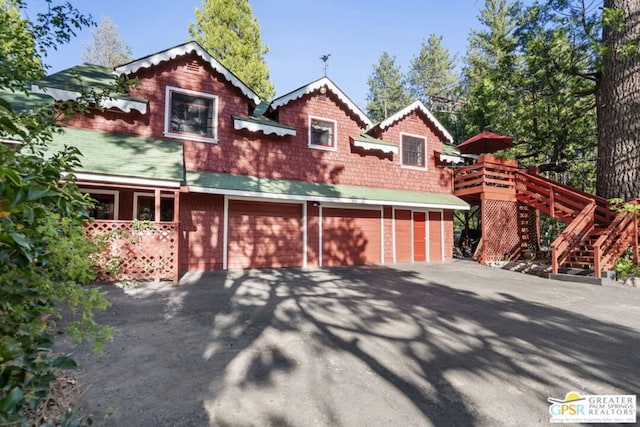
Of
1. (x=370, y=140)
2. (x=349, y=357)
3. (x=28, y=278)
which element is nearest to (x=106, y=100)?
(x=370, y=140)

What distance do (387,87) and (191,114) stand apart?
128ft

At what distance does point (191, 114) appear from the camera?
425 inches

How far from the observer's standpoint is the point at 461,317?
18.8 feet

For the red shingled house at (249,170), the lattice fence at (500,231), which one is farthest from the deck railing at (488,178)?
the red shingled house at (249,170)

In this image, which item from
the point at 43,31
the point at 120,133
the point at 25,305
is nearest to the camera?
the point at 25,305

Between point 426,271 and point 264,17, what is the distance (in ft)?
76.6

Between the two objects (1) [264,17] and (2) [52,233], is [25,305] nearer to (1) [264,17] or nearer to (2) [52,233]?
(2) [52,233]

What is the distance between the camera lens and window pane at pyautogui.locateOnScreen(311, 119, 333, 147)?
1293 cm

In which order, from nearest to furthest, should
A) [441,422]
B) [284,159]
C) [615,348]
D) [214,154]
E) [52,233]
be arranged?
[52,233]
[441,422]
[615,348]
[214,154]
[284,159]

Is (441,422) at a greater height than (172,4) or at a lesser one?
lesser

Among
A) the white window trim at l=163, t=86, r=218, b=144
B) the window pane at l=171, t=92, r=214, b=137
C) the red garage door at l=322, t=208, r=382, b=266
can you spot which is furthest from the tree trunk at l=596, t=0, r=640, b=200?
the window pane at l=171, t=92, r=214, b=137

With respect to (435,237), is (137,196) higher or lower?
higher

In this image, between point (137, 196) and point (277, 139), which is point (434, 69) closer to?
point (277, 139)

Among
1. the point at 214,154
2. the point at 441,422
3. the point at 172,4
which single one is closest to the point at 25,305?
the point at 441,422
